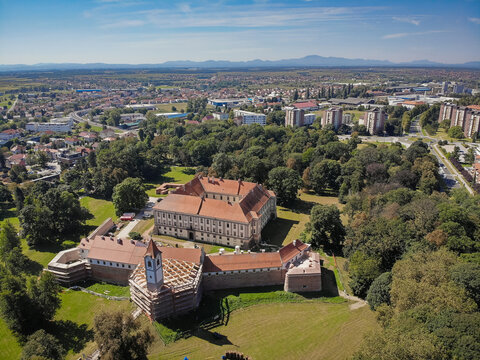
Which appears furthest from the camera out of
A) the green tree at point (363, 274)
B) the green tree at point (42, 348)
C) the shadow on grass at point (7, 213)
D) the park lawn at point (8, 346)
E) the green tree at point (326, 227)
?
the shadow on grass at point (7, 213)

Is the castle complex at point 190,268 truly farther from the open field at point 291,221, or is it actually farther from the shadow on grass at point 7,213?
the shadow on grass at point 7,213

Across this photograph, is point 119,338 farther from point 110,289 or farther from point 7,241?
point 7,241

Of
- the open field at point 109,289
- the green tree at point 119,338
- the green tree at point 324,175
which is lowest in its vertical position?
the open field at point 109,289

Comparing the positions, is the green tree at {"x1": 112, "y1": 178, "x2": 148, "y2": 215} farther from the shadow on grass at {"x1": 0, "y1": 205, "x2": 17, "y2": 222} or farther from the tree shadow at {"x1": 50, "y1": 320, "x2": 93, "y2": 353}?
the tree shadow at {"x1": 50, "y1": 320, "x2": 93, "y2": 353}

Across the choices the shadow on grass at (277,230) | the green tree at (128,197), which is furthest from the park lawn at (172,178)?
the shadow on grass at (277,230)

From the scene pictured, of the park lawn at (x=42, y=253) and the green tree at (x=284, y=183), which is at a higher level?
the green tree at (x=284, y=183)

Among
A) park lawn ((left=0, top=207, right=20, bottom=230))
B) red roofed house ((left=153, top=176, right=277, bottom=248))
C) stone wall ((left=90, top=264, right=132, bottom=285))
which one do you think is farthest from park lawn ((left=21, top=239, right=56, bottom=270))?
red roofed house ((left=153, top=176, right=277, bottom=248))
